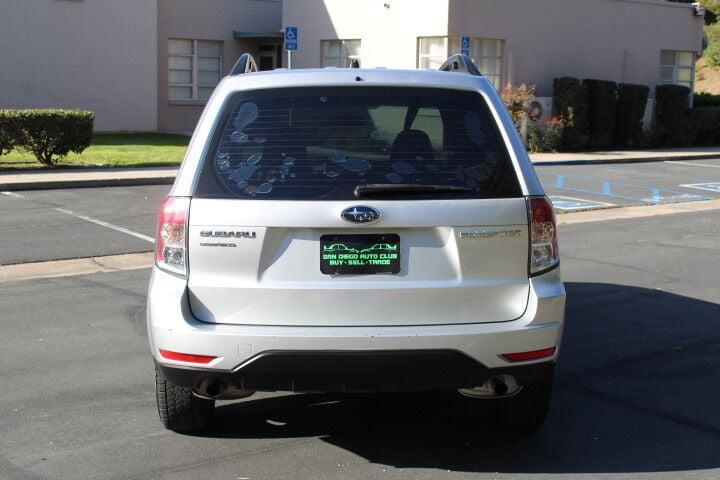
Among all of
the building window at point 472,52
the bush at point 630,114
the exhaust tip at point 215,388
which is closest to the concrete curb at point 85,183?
the building window at point 472,52

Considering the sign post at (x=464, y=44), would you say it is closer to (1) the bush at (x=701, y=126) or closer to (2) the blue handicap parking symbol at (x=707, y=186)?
(2) the blue handicap parking symbol at (x=707, y=186)

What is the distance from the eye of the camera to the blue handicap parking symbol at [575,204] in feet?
50.9

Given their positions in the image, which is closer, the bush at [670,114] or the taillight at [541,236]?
the taillight at [541,236]

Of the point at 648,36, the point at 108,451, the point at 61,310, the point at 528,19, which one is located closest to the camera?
the point at 108,451

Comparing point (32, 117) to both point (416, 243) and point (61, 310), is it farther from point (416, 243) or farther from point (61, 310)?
point (416, 243)

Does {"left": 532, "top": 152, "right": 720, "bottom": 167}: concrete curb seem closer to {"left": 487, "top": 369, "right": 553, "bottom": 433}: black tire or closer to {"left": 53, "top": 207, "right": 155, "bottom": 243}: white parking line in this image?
{"left": 53, "top": 207, "right": 155, "bottom": 243}: white parking line

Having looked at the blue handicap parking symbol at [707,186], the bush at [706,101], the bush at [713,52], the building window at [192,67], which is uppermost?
the bush at [713,52]

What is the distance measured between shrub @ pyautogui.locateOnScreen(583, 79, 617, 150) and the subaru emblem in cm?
2352

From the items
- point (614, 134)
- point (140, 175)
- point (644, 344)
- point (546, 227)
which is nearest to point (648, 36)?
point (614, 134)

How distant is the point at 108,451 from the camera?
4887 millimetres

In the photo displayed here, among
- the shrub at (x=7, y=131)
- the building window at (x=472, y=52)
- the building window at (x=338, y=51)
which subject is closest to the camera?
the shrub at (x=7, y=131)

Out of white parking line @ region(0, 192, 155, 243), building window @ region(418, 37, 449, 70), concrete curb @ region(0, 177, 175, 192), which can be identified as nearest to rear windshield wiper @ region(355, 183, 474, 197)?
white parking line @ region(0, 192, 155, 243)

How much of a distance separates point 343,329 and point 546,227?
1.12 m

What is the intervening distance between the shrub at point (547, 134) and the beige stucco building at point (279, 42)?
1.69 m
